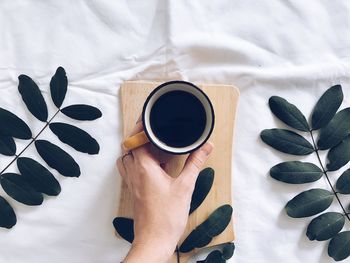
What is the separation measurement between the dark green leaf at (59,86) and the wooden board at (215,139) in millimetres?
67

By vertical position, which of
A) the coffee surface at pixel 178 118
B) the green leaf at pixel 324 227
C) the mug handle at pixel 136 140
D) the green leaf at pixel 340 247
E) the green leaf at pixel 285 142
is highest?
the coffee surface at pixel 178 118

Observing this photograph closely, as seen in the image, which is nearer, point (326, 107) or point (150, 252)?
point (150, 252)

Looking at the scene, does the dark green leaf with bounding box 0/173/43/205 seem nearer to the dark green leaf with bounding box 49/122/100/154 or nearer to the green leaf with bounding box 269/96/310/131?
the dark green leaf with bounding box 49/122/100/154

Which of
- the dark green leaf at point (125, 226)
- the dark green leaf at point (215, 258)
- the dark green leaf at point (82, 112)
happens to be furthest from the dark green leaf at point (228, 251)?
the dark green leaf at point (82, 112)

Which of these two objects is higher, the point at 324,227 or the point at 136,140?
the point at 136,140

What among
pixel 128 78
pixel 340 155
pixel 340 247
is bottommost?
pixel 340 247

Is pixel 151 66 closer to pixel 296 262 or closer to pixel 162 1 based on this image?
pixel 162 1

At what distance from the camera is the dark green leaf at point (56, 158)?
1.86 ft

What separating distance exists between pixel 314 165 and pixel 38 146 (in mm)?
314

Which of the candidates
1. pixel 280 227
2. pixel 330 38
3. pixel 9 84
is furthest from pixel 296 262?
pixel 9 84

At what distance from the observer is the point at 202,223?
0.56 m

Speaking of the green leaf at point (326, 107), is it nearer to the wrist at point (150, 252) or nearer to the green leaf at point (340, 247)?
the green leaf at point (340, 247)

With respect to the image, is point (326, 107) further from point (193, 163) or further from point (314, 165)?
point (193, 163)

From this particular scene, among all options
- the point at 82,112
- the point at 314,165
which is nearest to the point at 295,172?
the point at 314,165
